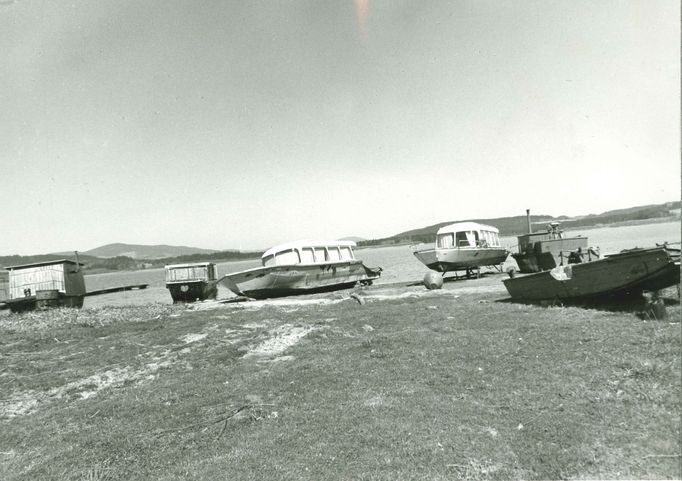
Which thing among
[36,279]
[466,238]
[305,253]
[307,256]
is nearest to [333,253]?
[307,256]

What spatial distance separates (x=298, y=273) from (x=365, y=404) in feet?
64.6

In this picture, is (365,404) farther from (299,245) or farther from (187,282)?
(187,282)

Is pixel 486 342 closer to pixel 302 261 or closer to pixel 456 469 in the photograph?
pixel 456 469

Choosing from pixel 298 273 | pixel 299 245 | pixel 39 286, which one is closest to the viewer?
pixel 39 286

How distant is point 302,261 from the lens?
26250 mm

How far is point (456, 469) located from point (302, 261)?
73.3 feet

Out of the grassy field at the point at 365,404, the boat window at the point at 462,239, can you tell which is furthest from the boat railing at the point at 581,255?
the grassy field at the point at 365,404

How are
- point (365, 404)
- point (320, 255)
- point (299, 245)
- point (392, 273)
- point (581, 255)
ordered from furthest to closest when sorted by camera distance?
1. point (392, 273)
2. point (320, 255)
3. point (299, 245)
4. point (581, 255)
5. point (365, 404)

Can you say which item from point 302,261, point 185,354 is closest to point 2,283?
point 302,261

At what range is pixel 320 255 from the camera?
28047mm

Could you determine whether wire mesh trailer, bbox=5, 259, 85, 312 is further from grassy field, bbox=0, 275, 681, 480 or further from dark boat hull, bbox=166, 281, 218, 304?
grassy field, bbox=0, 275, 681, 480

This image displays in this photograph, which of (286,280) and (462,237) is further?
(462,237)

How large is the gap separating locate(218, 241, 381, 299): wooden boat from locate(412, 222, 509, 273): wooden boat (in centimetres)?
616

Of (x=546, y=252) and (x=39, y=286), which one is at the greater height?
(x=39, y=286)
